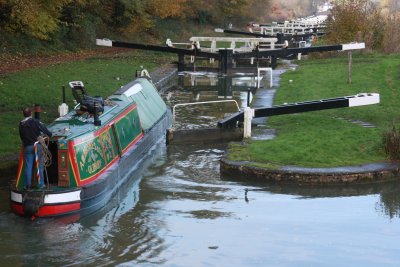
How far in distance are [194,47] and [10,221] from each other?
20600 mm

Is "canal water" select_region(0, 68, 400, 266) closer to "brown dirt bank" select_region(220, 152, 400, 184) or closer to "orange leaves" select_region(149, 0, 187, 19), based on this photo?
"brown dirt bank" select_region(220, 152, 400, 184)

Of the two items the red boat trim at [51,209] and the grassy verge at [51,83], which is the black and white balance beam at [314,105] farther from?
the red boat trim at [51,209]

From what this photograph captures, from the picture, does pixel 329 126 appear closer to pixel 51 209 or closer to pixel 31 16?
pixel 51 209

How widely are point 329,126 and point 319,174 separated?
4.29 metres

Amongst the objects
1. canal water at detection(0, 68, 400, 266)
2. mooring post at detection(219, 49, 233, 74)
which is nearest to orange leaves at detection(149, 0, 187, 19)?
mooring post at detection(219, 49, 233, 74)

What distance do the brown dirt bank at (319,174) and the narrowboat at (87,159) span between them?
2334 millimetres

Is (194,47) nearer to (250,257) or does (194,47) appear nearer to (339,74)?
(339,74)

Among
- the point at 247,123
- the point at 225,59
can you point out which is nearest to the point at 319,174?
the point at 247,123

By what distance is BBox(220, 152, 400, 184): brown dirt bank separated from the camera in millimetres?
13320

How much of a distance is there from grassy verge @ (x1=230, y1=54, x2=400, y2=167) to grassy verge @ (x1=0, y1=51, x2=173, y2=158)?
5.38 m

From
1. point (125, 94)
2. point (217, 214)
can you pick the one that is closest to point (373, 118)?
point (125, 94)

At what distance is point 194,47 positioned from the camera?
3108 centimetres

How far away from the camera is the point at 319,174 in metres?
13.3

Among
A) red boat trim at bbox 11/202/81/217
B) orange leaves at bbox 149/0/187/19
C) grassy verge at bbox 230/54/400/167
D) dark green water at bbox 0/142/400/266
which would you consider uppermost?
orange leaves at bbox 149/0/187/19
